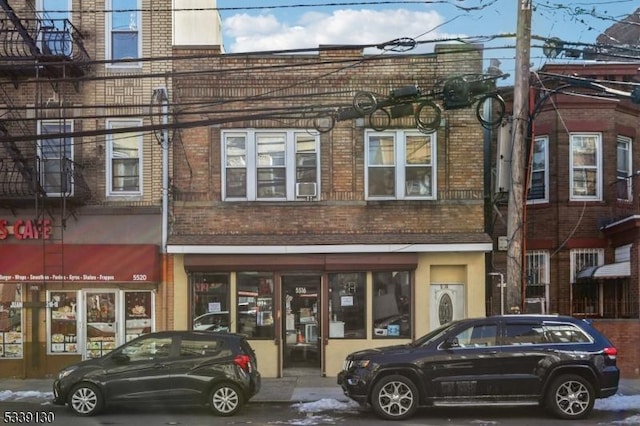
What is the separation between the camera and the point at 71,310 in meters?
16.2

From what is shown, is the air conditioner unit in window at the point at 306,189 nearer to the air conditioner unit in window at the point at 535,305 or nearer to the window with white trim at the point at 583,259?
the air conditioner unit in window at the point at 535,305

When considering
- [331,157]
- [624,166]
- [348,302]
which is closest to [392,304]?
[348,302]

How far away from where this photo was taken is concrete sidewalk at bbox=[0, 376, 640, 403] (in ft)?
44.1

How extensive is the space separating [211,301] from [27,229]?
4.45 metres

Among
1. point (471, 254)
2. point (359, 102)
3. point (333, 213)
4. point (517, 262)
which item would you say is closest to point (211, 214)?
point (333, 213)

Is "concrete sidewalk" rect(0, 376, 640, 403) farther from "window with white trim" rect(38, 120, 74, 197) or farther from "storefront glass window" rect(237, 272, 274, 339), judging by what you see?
"window with white trim" rect(38, 120, 74, 197)

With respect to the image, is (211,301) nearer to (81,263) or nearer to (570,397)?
(81,263)

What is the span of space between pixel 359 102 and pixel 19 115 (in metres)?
7.92

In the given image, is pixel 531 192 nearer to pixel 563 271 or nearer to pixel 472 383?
pixel 563 271

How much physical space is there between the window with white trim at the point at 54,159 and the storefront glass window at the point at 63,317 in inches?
92.2

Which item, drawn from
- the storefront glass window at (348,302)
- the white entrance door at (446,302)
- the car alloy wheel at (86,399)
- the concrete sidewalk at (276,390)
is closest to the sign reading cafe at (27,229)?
the concrete sidewalk at (276,390)

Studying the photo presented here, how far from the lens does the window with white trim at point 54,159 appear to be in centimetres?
1596

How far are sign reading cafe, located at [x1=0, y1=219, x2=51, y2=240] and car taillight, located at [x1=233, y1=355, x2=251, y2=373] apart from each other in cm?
658

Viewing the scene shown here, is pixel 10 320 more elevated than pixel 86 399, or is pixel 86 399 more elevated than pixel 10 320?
pixel 10 320
